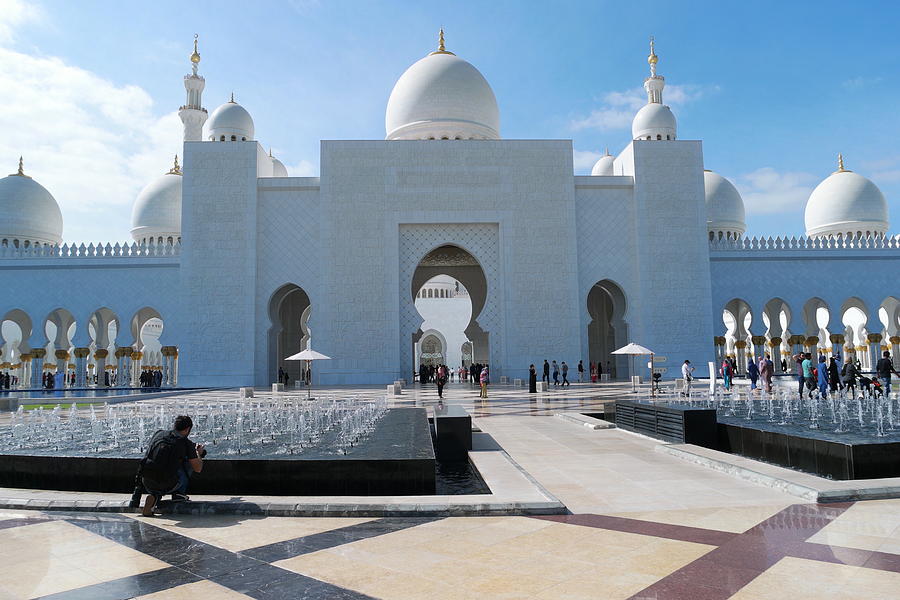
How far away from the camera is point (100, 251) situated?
19375 millimetres

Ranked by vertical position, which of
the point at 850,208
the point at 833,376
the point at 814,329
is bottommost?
the point at 833,376

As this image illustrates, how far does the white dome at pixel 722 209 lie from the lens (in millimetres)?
24469

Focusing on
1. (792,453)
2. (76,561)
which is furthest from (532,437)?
(76,561)

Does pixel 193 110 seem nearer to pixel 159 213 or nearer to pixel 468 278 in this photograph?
pixel 159 213

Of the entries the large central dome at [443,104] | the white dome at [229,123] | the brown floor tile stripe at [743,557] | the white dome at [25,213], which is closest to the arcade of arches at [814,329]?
the large central dome at [443,104]

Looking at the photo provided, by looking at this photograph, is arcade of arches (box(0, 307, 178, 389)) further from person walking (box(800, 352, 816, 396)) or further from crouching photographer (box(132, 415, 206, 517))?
person walking (box(800, 352, 816, 396))

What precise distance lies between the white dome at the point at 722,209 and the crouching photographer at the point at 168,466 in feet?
77.7

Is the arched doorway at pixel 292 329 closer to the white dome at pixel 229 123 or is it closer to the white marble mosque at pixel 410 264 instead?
the white marble mosque at pixel 410 264

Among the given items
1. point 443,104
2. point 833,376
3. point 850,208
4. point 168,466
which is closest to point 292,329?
point 443,104

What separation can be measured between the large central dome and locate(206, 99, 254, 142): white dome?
4.83 metres

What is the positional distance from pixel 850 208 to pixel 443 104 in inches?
626

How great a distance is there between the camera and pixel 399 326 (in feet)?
60.2

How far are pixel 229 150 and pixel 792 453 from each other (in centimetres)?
1720

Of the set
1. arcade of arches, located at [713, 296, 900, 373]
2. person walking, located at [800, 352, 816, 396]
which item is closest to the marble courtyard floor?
person walking, located at [800, 352, 816, 396]
